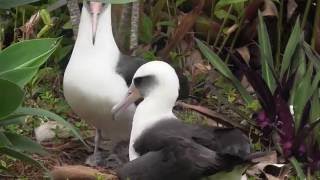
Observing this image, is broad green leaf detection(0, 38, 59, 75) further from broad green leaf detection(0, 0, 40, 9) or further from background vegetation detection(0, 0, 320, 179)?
broad green leaf detection(0, 0, 40, 9)

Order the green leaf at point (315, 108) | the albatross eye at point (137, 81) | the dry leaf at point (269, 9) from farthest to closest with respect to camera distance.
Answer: the dry leaf at point (269, 9) < the green leaf at point (315, 108) < the albatross eye at point (137, 81)

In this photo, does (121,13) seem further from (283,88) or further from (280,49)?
(283,88)

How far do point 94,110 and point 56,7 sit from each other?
5.05 ft

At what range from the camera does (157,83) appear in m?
4.46

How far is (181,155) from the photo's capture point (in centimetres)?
389

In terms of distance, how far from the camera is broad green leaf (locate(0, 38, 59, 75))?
398 centimetres

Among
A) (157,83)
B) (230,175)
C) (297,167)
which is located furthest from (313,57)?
(230,175)

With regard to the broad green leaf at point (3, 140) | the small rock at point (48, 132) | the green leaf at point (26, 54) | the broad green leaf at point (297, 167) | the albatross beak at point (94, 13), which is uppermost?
the green leaf at point (26, 54)

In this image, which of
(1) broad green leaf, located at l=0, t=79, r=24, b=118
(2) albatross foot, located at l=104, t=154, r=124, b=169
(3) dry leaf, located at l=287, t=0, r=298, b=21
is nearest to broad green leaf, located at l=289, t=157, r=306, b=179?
(2) albatross foot, located at l=104, t=154, r=124, b=169

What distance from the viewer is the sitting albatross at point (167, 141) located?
383cm

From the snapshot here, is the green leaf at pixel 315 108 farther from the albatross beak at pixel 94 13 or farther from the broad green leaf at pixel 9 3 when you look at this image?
the broad green leaf at pixel 9 3

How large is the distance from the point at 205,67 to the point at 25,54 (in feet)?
7.42

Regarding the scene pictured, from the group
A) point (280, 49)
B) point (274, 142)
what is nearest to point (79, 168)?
point (274, 142)

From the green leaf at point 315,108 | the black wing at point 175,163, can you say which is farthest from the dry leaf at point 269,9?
the black wing at point 175,163
